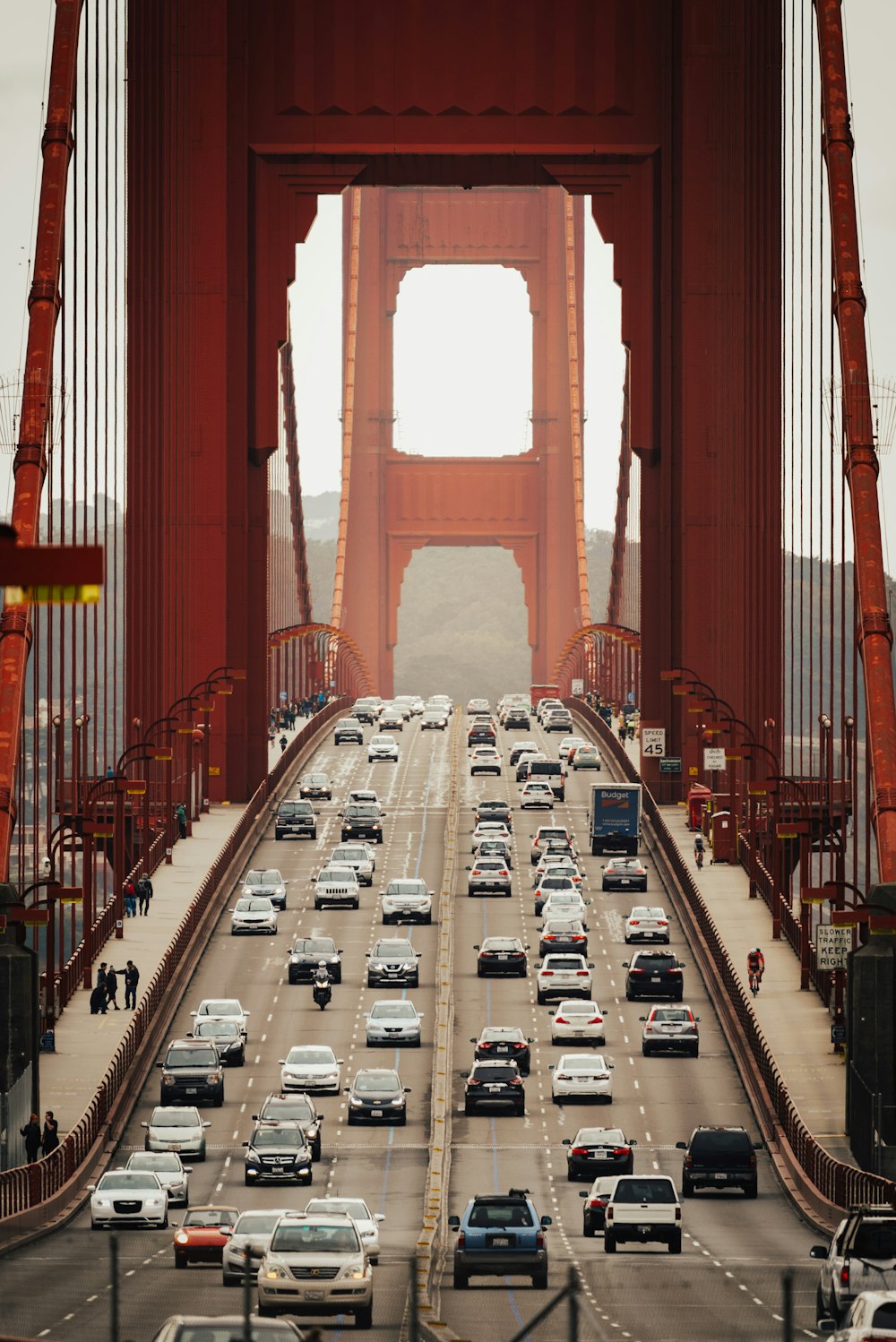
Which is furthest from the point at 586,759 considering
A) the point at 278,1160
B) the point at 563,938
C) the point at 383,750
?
the point at 278,1160

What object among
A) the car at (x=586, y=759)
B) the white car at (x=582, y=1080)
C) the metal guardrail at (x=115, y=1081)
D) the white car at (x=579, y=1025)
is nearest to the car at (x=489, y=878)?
the metal guardrail at (x=115, y=1081)

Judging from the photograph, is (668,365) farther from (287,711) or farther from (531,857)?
(287,711)

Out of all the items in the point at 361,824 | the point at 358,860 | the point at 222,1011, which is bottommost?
the point at 222,1011

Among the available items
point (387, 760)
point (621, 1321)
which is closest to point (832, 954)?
point (621, 1321)

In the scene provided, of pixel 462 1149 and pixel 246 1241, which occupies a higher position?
pixel 246 1241

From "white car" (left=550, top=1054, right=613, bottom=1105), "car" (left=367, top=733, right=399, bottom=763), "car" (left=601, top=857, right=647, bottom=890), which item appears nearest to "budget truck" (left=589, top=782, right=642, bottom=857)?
"car" (left=601, top=857, right=647, bottom=890)

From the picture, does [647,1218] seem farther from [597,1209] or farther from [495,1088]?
[495,1088]

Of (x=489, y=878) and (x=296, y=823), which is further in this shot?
(x=296, y=823)

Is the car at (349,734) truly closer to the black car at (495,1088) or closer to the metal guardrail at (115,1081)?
the metal guardrail at (115,1081)
